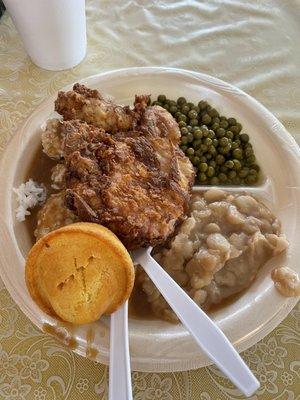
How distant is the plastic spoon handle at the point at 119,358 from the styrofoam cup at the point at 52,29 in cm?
131

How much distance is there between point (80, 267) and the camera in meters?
1.20

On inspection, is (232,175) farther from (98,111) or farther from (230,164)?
(98,111)

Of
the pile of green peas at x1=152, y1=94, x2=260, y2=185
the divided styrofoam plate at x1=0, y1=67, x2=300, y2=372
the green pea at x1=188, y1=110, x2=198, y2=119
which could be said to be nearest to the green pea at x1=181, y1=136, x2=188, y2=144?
the pile of green peas at x1=152, y1=94, x2=260, y2=185

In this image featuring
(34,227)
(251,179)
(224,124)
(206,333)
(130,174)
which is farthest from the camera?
(224,124)

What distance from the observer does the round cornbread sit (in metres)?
1.19

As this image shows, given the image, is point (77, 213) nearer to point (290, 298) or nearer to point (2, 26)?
point (290, 298)

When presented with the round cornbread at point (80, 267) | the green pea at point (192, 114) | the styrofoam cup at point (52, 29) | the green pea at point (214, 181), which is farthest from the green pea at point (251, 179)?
the styrofoam cup at point (52, 29)

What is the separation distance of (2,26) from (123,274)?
1.79 m

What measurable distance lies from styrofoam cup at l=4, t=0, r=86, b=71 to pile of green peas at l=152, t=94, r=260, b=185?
60cm

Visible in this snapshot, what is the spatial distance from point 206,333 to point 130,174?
1.74 feet

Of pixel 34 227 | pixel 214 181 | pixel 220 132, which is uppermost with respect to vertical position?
pixel 220 132

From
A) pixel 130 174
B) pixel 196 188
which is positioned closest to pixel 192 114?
pixel 196 188

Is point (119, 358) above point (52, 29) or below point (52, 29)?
below

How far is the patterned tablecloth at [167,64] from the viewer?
134cm
